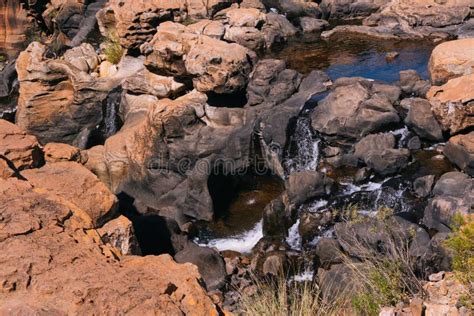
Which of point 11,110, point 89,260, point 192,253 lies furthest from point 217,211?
point 11,110

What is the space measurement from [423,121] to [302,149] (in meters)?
3.18

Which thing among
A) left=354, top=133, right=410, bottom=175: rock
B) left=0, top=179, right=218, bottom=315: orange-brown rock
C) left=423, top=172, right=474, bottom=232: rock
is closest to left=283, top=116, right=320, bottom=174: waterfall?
left=354, top=133, right=410, bottom=175: rock

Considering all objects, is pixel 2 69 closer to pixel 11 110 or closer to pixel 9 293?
pixel 11 110

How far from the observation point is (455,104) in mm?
13672

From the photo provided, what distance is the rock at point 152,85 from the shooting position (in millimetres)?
16688

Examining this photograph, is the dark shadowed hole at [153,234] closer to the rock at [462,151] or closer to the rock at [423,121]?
the rock at [423,121]

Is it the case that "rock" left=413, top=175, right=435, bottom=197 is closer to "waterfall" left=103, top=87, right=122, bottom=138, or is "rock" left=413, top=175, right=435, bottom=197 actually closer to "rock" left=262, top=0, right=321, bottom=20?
"waterfall" left=103, top=87, right=122, bottom=138

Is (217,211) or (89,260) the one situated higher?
(89,260)

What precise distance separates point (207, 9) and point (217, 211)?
1048 cm

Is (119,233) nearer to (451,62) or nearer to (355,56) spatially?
(451,62)

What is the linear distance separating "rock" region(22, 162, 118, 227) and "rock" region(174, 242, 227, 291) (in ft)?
9.92

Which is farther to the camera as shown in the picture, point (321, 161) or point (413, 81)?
point (413, 81)

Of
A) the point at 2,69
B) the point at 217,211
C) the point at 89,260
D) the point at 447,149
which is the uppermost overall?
the point at 89,260

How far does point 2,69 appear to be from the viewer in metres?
25.4
